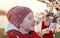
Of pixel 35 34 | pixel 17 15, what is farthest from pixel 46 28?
pixel 17 15

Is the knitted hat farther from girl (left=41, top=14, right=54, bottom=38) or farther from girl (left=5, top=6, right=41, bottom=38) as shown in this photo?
girl (left=41, top=14, right=54, bottom=38)

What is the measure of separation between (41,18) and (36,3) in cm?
9

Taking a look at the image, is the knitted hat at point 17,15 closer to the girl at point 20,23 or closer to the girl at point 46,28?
the girl at point 20,23

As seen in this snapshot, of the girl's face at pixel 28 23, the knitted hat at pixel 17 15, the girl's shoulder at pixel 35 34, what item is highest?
the knitted hat at pixel 17 15

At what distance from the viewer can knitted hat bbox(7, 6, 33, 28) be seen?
0.84 m

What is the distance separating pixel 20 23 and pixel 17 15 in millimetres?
41

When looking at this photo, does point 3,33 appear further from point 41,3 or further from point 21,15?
point 41,3

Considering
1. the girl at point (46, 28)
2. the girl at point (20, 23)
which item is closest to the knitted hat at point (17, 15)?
the girl at point (20, 23)

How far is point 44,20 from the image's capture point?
0.93m

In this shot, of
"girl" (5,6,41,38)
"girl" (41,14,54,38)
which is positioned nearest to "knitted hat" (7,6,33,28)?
"girl" (5,6,41,38)

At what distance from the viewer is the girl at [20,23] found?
832 mm

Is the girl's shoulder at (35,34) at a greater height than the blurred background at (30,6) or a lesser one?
lesser

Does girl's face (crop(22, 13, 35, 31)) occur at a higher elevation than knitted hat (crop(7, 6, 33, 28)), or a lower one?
lower

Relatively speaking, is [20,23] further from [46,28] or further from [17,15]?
[46,28]
